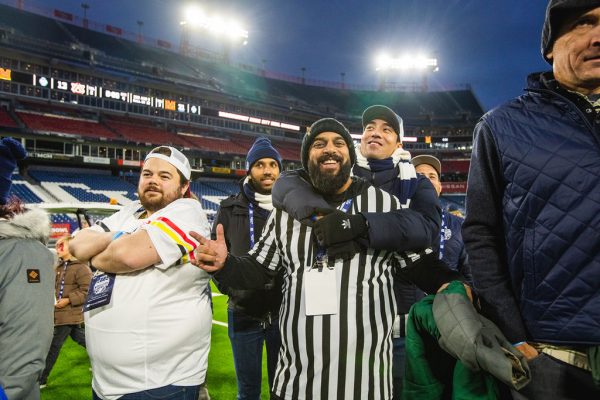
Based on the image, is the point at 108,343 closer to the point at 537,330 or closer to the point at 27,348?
the point at 27,348

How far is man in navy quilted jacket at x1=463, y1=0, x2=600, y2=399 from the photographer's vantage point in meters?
1.26

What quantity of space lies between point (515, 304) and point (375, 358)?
35.4 inches

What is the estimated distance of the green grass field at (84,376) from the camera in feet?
14.7

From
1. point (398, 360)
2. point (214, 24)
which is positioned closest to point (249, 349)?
point (398, 360)

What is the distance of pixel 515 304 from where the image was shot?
1428 millimetres

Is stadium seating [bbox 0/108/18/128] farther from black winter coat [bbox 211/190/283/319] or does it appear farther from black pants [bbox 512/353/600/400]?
black pants [bbox 512/353/600/400]

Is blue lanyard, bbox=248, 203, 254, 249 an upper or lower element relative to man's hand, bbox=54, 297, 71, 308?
upper

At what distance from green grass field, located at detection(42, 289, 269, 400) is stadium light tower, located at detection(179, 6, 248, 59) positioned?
143 feet

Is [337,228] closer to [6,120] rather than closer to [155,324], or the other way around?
[155,324]

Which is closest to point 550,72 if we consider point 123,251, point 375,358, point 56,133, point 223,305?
point 375,358

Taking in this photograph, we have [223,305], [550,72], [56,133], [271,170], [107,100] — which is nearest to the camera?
[550,72]

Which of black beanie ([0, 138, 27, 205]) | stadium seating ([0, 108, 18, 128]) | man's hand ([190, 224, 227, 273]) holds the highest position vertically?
stadium seating ([0, 108, 18, 128])

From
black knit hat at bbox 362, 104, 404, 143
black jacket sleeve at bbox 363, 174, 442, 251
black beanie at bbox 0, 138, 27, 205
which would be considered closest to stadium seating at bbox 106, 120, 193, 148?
black beanie at bbox 0, 138, 27, 205

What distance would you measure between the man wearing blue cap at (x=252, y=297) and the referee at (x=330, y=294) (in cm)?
43
